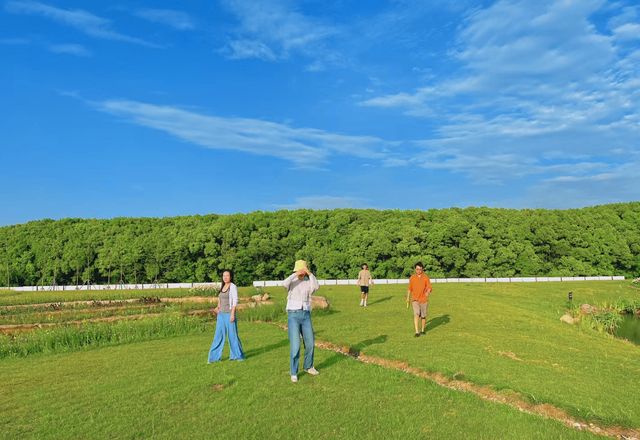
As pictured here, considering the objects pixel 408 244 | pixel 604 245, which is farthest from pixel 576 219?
pixel 408 244

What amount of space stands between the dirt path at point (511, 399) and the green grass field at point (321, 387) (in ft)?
0.54

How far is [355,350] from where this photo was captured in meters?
15.1

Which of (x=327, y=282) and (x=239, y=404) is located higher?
(x=327, y=282)

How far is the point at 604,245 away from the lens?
5409 centimetres

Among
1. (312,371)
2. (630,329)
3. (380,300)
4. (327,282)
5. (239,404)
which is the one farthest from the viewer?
(327,282)

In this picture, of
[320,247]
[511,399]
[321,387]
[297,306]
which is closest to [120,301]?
[297,306]

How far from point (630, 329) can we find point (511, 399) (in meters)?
19.9

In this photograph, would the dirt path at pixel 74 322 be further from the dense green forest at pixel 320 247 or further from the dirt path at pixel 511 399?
the dense green forest at pixel 320 247

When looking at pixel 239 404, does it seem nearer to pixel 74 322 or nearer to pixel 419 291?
pixel 419 291

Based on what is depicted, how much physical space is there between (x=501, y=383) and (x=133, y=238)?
1967 inches

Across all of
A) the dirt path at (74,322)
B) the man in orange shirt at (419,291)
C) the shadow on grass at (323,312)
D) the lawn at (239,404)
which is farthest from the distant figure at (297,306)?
the dirt path at (74,322)

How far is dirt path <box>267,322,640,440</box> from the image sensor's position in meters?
8.70

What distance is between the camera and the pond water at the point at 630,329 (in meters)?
23.0

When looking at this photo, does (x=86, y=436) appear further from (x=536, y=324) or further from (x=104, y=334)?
(x=536, y=324)
